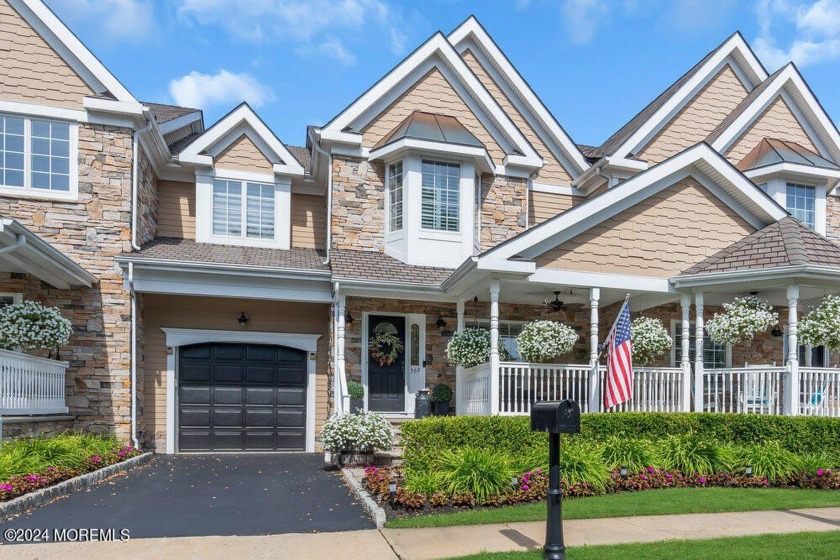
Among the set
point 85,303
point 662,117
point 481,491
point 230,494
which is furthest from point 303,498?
point 662,117

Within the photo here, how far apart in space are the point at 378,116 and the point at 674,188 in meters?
6.42

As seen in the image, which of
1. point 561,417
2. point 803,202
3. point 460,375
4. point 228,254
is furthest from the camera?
point 803,202

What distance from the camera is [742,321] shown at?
11180 millimetres

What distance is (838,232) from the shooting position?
16.5 m

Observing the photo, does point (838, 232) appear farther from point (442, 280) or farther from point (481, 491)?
point (481, 491)

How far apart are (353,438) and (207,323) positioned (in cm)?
484

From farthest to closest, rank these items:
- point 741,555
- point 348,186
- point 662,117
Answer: point 662,117, point 348,186, point 741,555

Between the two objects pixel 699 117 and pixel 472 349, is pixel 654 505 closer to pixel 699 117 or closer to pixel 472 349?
pixel 472 349

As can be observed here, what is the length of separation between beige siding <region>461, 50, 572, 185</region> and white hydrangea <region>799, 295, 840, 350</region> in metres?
6.69

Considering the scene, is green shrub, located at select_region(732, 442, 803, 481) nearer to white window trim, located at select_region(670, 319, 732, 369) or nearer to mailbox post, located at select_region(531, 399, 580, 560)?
white window trim, located at select_region(670, 319, 732, 369)

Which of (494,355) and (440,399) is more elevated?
(494,355)

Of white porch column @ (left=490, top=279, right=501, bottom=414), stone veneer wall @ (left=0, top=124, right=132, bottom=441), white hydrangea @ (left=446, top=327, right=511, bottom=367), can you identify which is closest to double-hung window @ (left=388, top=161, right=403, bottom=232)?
white hydrangea @ (left=446, top=327, right=511, bottom=367)

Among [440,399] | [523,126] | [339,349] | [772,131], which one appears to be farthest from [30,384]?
[772,131]

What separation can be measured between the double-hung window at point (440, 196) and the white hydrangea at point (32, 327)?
6967mm
